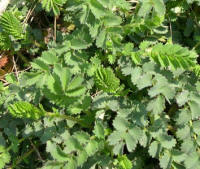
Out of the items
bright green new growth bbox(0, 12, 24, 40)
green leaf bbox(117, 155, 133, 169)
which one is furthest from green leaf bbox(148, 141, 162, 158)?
bright green new growth bbox(0, 12, 24, 40)

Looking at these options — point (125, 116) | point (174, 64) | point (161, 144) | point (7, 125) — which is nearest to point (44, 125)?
point (7, 125)

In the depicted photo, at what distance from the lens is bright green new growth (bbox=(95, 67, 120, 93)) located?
6.98 feet

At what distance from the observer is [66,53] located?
2375 mm

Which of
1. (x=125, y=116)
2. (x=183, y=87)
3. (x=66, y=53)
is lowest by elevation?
(x=125, y=116)

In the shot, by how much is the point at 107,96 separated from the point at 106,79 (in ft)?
0.93

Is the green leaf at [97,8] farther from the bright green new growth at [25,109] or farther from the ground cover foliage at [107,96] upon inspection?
the bright green new growth at [25,109]

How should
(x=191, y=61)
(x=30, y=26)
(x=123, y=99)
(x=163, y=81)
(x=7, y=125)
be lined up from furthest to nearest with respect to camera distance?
(x=30, y=26), (x=7, y=125), (x=123, y=99), (x=163, y=81), (x=191, y=61)

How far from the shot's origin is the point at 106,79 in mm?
2164

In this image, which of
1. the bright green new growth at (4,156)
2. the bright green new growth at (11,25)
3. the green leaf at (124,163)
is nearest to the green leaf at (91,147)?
the green leaf at (124,163)

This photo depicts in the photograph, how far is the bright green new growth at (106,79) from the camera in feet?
6.98

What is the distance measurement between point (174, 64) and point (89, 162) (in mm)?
874

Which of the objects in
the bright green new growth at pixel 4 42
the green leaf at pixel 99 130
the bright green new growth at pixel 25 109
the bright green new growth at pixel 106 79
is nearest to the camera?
the bright green new growth at pixel 25 109

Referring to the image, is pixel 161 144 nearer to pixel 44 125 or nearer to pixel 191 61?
pixel 191 61

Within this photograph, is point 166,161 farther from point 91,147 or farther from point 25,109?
point 25,109
